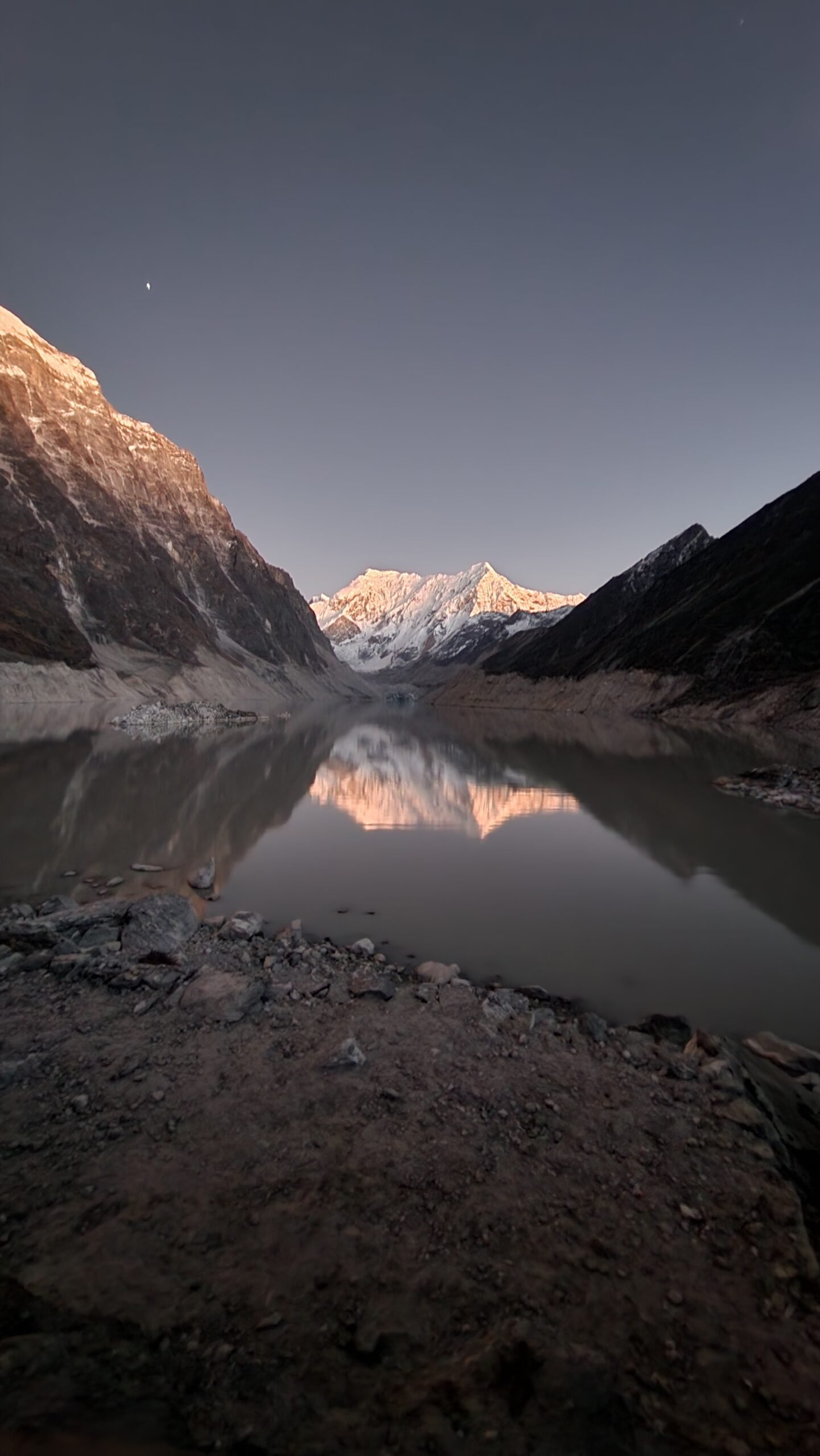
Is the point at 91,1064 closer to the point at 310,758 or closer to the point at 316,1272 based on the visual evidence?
the point at 316,1272

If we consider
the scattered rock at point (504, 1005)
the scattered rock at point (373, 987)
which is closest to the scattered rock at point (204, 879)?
the scattered rock at point (373, 987)

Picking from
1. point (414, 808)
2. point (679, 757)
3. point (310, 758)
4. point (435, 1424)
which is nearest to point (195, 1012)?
point (435, 1424)

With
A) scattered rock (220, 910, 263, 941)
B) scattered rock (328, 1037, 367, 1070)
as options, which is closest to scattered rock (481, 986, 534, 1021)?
scattered rock (328, 1037, 367, 1070)

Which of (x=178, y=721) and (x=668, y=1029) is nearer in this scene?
(x=668, y=1029)

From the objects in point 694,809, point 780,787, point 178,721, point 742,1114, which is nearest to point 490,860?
point 742,1114

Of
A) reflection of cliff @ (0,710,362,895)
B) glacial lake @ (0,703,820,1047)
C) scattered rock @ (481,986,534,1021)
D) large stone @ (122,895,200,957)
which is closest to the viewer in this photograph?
scattered rock @ (481,986,534,1021)

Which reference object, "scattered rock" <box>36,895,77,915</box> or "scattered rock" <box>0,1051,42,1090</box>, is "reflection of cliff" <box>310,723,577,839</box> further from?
"scattered rock" <box>0,1051,42,1090</box>

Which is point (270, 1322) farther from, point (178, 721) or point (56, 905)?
point (178, 721)
